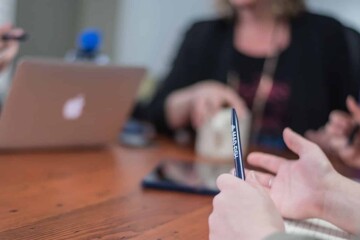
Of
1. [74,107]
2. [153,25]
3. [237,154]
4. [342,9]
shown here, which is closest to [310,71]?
[342,9]

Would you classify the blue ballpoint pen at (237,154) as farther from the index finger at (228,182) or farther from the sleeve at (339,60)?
the sleeve at (339,60)

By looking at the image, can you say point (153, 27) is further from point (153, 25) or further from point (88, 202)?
point (88, 202)

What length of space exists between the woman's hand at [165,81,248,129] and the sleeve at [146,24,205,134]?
0.07 meters

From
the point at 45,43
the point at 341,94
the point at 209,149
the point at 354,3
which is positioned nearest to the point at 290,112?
the point at 341,94

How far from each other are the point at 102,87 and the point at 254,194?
23.4 inches

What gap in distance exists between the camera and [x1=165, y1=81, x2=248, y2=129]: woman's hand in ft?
3.94

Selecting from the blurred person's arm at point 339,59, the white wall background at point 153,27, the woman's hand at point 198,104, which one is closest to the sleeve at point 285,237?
the woman's hand at point 198,104

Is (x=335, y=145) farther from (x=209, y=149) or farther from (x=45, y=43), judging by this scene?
(x=45, y=43)

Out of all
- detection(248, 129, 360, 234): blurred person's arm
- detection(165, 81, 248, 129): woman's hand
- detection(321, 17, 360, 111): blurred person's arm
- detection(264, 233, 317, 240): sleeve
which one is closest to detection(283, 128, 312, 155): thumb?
detection(248, 129, 360, 234): blurred person's arm

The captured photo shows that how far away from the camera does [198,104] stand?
124 centimetres

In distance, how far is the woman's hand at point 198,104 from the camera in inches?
47.3

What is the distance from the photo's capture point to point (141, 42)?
102 inches

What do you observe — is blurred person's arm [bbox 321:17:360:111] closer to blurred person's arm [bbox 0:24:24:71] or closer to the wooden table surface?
the wooden table surface

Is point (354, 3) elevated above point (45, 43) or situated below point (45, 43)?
above
